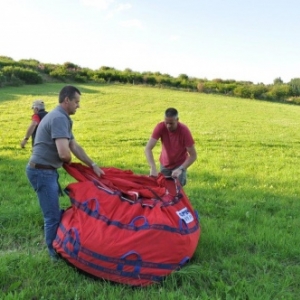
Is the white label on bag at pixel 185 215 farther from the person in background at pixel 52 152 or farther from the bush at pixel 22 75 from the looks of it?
the bush at pixel 22 75

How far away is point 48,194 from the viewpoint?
177 inches

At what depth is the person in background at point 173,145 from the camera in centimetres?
591

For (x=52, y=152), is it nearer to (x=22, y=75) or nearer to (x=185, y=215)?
(x=185, y=215)

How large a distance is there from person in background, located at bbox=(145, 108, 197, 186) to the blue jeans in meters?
1.73

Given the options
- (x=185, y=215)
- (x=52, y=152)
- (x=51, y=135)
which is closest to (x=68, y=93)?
(x=51, y=135)

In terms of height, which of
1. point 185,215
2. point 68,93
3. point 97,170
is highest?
point 68,93

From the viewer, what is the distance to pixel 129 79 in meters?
64.6

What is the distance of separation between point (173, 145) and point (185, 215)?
1.91 metres

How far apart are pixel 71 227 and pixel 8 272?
0.87 metres

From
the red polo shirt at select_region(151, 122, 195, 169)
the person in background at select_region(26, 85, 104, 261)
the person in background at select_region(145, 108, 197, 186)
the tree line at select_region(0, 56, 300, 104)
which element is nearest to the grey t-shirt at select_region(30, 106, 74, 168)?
the person in background at select_region(26, 85, 104, 261)

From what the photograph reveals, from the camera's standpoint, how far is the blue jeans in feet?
14.6

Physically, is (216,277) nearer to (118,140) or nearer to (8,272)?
(8,272)

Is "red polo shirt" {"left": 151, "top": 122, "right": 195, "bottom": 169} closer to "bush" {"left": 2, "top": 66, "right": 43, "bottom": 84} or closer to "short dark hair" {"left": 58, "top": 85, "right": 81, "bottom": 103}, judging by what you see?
"short dark hair" {"left": 58, "top": 85, "right": 81, "bottom": 103}

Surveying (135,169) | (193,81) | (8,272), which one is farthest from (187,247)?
(193,81)
